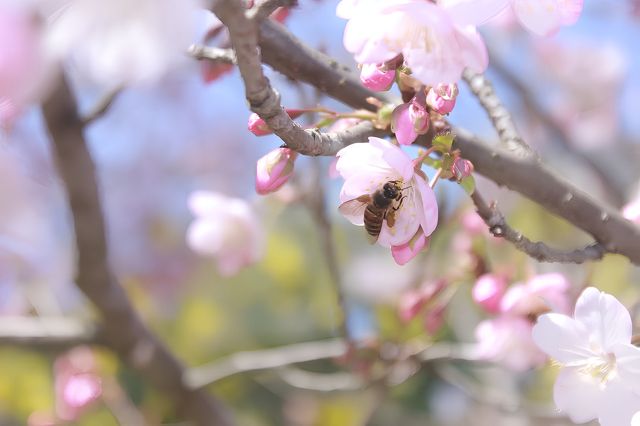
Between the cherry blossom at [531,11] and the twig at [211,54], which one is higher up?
the cherry blossom at [531,11]

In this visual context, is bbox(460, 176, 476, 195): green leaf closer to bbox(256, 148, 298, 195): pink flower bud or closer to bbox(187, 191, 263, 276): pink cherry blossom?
bbox(256, 148, 298, 195): pink flower bud

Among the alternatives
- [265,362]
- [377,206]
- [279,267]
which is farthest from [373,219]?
[279,267]

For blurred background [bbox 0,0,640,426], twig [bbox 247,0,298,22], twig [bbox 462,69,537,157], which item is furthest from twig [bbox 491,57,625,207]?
twig [bbox 247,0,298,22]

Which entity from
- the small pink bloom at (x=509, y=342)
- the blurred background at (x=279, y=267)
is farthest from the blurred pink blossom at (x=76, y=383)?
the small pink bloom at (x=509, y=342)

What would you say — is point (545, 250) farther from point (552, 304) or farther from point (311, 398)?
point (311, 398)

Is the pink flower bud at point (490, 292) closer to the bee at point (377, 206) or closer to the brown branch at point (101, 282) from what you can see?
the bee at point (377, 206)

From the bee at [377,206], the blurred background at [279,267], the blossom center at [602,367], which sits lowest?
the blurred background at [279,267]

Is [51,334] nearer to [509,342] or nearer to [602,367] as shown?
[509,342]

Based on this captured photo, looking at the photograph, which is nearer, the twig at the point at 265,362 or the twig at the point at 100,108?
the twig at the point at 100,108
